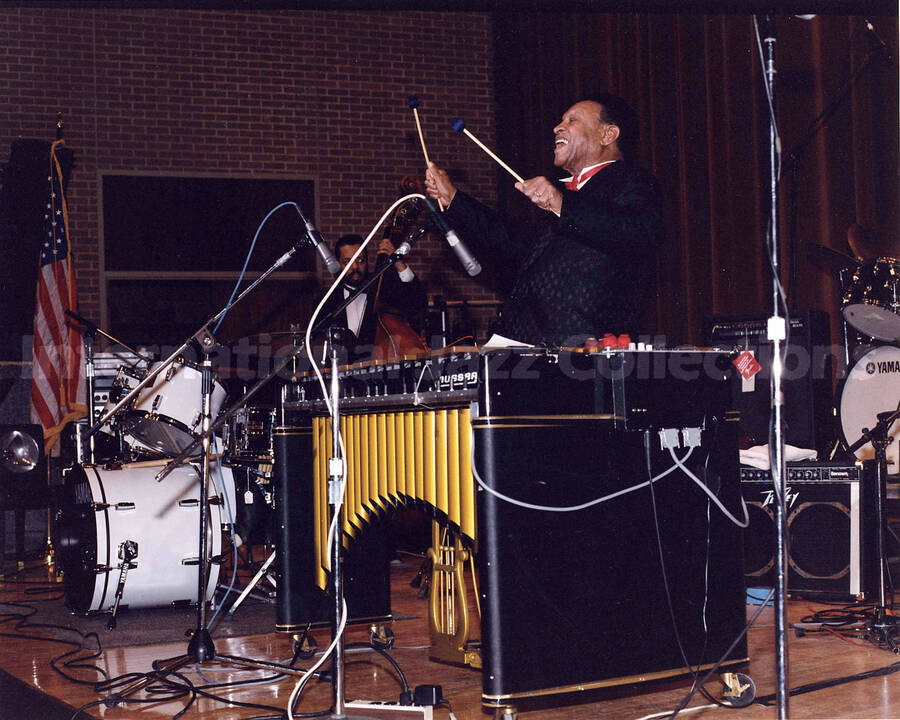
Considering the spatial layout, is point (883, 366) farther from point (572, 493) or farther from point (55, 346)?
point (55, 346)

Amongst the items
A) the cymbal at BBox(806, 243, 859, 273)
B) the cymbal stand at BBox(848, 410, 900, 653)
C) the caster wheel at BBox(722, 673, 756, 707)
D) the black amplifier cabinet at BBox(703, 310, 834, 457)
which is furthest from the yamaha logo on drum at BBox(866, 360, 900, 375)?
the caster wheel at BBox(722, 673, 756, 707)

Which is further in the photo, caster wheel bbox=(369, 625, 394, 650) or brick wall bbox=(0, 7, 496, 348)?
brick wall bbox=(0, 7, 496, 348)

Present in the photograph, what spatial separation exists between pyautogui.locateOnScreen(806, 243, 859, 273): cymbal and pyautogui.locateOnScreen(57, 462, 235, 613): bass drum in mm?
3134

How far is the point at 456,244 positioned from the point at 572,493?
0.75 meters

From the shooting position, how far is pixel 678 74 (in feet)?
22.4

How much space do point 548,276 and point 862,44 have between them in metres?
3.19

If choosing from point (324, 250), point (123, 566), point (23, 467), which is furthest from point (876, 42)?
point (23, 467)

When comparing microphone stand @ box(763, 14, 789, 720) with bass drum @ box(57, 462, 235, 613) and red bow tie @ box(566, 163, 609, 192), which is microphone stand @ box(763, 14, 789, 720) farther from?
bass drum @ box(57, 462, 235, 613)

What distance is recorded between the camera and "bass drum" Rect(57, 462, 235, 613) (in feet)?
15.0

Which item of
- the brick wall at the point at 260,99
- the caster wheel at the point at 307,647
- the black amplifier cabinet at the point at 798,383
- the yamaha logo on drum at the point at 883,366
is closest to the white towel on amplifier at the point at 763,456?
the black amplifier cabinet at the point at 798,383

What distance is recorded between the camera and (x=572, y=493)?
2.74 metres

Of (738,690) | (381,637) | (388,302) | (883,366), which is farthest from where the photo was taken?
(388,302)

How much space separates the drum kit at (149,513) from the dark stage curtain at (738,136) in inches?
110

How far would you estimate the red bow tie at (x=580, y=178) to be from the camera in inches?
136
